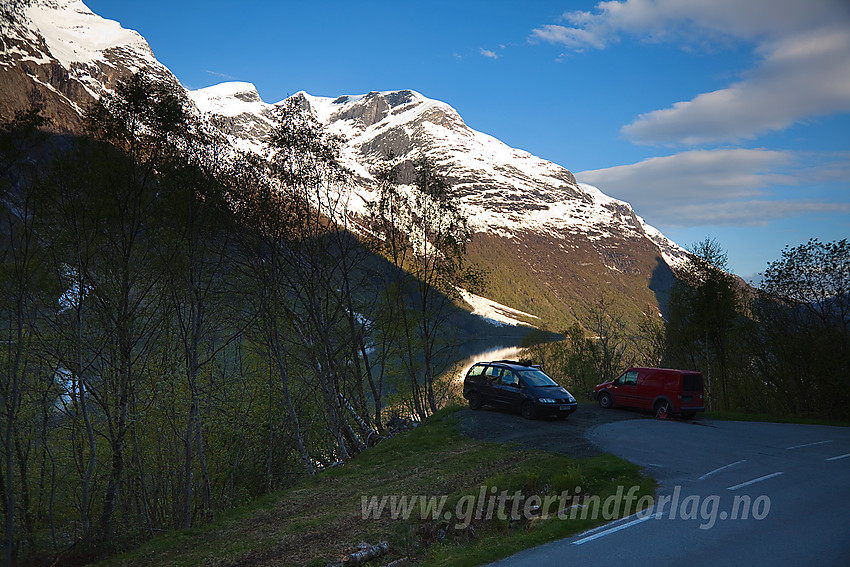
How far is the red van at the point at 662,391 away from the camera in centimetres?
2233

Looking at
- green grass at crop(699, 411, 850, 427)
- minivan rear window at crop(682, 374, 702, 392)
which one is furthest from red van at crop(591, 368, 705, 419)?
green grass at crop(699, 411, 850, 427)

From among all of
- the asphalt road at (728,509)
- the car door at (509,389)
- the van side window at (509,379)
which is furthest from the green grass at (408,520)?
the van side window at (509,379)

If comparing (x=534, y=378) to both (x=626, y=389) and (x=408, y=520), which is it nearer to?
(x=626, y=389)

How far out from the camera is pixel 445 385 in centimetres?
4984

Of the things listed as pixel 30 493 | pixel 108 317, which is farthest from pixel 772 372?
pixel 30 493

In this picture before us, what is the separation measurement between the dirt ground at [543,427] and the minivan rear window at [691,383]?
6.81ft

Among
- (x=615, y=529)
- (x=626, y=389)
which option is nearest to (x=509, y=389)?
(x=626, y=389)

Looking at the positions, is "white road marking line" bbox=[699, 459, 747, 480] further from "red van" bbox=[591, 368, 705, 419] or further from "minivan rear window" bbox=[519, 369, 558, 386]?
"minivan rear window" bbox=[519, 369, 558, 386]

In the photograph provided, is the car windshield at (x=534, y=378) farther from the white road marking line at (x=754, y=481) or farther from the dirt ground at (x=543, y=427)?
the white road marking line at (x=754, y=481)

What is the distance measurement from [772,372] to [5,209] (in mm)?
39379

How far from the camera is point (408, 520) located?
1207cm

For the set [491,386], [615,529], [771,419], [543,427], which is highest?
[491,386]

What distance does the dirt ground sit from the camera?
670 inches

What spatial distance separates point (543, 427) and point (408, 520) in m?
9.54
